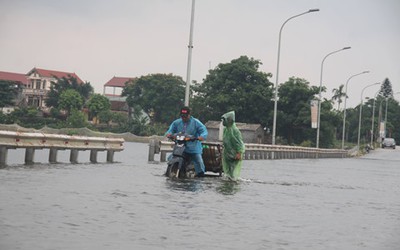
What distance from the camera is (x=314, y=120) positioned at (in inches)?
2336

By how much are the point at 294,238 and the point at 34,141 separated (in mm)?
12735

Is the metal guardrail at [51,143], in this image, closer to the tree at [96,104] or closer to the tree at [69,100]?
the tree at [69,100]

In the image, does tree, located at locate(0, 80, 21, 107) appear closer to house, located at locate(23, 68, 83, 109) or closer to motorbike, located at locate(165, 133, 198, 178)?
house, located at locate(23, 68, 83, 109)

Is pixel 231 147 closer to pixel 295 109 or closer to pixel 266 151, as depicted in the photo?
pixel 266 151

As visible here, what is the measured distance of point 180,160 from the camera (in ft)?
58.6

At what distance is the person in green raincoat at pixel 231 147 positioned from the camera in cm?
1891

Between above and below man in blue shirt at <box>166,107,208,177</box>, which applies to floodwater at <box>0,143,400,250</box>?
below

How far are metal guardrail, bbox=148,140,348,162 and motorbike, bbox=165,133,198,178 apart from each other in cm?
914

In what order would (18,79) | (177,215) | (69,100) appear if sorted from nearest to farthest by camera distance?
1. (177,215)
2. (69,100)
3. (18,79)

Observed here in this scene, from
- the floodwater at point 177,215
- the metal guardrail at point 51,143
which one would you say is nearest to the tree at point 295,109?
the metal guardrail at point 51,143

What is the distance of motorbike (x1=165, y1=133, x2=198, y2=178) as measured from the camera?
17.6 metres

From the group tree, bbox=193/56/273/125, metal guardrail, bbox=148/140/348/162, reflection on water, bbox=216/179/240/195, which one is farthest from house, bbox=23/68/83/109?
reflection on water, bbox=216/179/240/195

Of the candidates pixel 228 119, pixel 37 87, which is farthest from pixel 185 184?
pixel 37 87

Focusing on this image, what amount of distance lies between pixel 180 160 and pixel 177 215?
7.24 m
